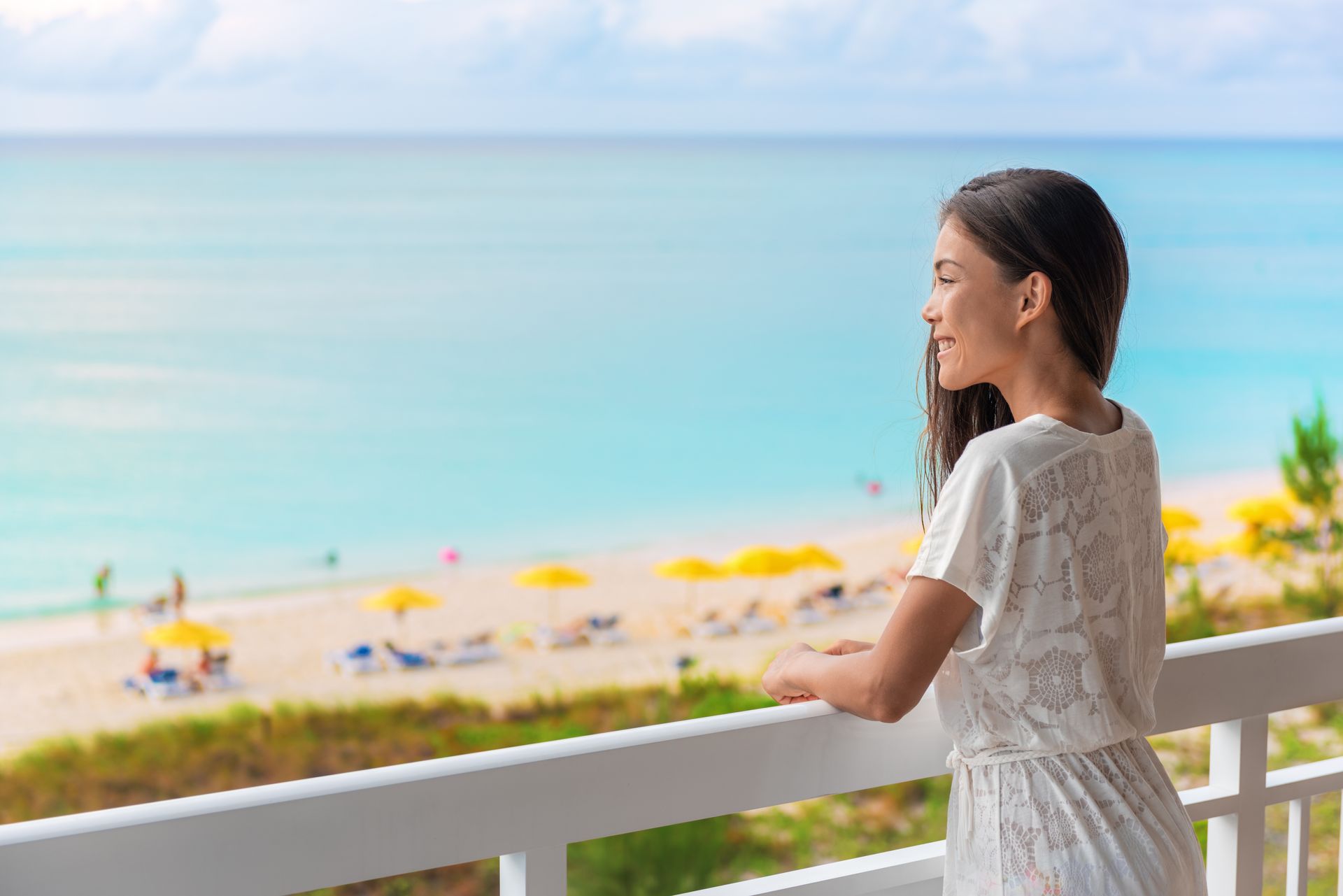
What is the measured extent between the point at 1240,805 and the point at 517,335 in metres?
17.6

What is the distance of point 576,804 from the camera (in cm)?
99

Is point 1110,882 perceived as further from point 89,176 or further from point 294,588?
point 89,176

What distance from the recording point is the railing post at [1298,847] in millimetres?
1372

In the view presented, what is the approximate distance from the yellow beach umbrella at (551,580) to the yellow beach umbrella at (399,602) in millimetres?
1071

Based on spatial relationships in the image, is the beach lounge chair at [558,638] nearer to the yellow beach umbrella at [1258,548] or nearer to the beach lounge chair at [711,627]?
the beach lounge chair at [711,627]

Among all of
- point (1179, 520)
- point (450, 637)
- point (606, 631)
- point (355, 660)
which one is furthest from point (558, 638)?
point (1179, 520)

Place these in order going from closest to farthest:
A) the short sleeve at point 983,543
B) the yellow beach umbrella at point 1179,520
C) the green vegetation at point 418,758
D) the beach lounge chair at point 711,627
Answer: the short sleeve at point 983,543 → the green vegetation at point 418,758 → the yellow beach umbrella at point 1179,520 → the beach lounge chair at point 711,627

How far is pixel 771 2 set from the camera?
70.3 ft

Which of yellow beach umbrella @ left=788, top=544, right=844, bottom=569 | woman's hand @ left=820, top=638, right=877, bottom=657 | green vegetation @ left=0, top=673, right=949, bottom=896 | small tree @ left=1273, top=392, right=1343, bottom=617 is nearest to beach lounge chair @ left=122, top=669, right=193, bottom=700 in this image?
green vegetation @ left=0, top=673, right=949, bottom=896

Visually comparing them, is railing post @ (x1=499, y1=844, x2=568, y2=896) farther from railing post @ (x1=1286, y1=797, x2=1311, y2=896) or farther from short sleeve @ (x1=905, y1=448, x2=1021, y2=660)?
railing post @ (x1=1286, y1=797, x2=1311, y2=896)

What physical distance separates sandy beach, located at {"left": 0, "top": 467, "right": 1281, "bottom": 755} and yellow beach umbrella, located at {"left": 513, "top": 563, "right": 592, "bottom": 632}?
0.31ft

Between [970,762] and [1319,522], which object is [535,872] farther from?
[1319,522]

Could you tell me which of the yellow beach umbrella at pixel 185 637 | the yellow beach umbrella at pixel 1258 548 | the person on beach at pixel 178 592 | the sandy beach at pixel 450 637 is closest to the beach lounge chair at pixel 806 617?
the sandy beach at pixel 450 637

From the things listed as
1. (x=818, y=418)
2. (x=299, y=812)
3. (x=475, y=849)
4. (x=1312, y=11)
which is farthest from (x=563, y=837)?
(x=1312, y=11)
